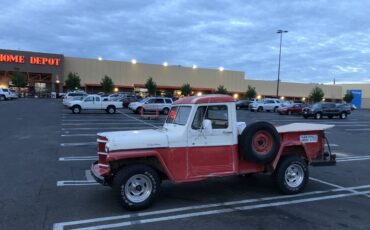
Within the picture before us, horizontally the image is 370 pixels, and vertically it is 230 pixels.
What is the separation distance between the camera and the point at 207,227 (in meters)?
6.05

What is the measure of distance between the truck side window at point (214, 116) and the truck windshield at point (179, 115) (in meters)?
0.22

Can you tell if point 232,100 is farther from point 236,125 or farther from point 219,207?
point 219,207

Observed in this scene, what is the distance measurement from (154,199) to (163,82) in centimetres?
8723

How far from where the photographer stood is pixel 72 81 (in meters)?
81.6

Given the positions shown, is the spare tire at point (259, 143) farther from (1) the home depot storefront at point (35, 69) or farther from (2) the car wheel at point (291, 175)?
(1) the home depot storefront at point (35, 69)

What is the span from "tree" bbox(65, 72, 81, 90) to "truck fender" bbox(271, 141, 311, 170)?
257 feet

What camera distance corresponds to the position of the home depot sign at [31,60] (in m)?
83.0

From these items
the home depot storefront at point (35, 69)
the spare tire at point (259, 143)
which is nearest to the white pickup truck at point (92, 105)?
the spare tire at point (259, 143)

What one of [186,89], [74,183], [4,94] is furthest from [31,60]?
[74,183]

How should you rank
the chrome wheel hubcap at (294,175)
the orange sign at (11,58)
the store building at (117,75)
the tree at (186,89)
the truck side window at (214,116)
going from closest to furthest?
the truck side window at (214,116) → the chrome wheel hubcap at (294,175) → the orange sign at (11,58) → the store building at (117,75) → the tree at (186,89)

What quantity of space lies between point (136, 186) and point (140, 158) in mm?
521

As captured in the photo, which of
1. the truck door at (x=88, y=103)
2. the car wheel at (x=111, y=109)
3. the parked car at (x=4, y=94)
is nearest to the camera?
the truck door at (x=88, y=103)

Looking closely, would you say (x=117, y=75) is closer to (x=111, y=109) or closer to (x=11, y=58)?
(x=11, y=58)

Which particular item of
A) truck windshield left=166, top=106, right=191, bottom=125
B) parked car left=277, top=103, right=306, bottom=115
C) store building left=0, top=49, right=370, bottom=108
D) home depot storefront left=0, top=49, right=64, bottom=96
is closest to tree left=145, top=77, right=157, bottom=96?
store building left=0, top=49, right=370, bottom=108
